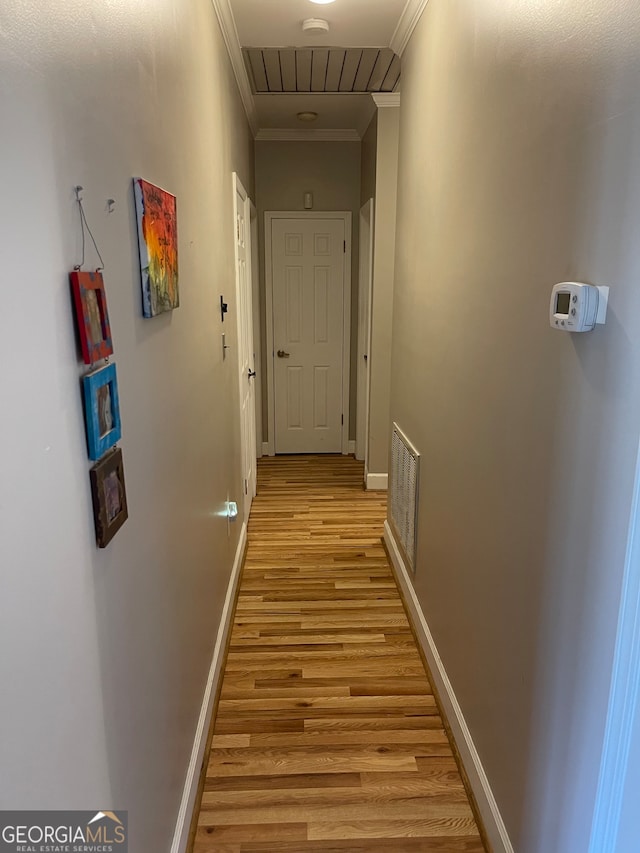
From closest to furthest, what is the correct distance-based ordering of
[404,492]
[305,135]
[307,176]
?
[404,492], [305,135], [307,176]

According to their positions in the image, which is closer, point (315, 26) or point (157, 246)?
point (157, 246)

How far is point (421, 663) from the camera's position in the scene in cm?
245

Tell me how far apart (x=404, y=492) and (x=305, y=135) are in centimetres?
323

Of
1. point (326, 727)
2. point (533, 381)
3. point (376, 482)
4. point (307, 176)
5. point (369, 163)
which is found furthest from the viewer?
point (307, 176)

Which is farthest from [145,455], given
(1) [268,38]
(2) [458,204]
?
(1) [268,38]

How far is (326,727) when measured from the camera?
2100mm

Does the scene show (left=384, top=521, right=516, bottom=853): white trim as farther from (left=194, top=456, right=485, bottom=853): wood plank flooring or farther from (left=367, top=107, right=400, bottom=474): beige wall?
(left=367, top=107, right=400, bottom=474): beige wall

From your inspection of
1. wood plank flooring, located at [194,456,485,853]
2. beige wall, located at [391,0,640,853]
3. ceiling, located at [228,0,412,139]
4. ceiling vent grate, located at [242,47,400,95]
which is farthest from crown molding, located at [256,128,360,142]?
wood plank flooring, located at [194,456,485,853]

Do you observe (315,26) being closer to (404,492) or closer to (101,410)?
(404,492)

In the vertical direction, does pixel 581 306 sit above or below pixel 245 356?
above

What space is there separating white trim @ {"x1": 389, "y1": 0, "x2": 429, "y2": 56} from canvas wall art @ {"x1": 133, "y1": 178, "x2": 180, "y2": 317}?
1596 mm

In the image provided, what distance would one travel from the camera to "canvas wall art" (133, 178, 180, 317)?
4.02ft

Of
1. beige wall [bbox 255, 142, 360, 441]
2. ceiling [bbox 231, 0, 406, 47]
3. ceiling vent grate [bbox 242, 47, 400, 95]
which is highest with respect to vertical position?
ceiling vent grate [bbox 242, 47, 400, 95]

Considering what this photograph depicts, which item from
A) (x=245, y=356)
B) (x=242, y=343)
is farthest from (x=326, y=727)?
(x=245, y=356)
